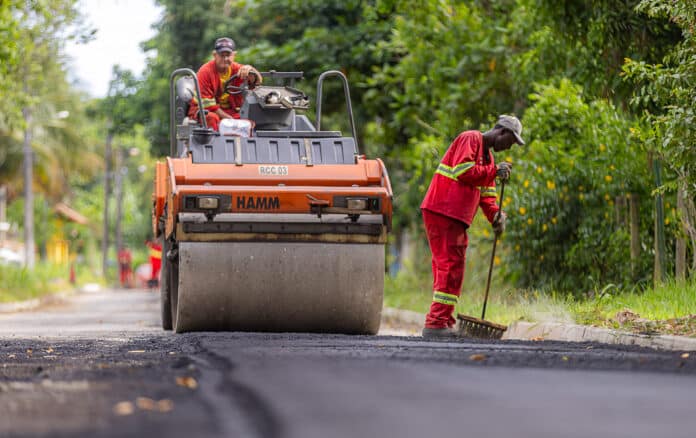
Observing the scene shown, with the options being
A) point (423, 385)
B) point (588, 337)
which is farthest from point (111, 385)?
point (588, 337)

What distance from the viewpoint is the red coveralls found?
33.3 ft

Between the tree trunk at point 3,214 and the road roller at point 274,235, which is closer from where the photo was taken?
the road roller at point 274,235

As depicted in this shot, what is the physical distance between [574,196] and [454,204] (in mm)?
4774

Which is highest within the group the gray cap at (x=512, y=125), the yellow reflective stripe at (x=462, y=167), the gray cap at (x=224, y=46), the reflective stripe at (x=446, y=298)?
the gray cap at (x=224, y=46)

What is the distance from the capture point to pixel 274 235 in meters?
9.94

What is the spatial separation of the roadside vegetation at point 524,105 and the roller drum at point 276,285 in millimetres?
1931

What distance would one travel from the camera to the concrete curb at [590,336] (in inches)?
343

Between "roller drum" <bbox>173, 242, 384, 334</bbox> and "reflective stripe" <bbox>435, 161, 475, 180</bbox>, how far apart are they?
2.59 ft

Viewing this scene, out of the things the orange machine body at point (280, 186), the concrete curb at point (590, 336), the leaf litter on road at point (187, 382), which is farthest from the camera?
the orange machine body at point (280, 186)

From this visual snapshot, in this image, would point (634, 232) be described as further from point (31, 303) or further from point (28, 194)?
point (28, 194)

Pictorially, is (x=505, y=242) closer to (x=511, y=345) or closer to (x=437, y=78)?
(x=437, y=78)

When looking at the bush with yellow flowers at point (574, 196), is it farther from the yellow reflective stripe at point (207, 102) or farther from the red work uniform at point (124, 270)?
the red work uniform at point (124, 270)

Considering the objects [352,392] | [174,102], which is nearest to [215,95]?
[174,102]

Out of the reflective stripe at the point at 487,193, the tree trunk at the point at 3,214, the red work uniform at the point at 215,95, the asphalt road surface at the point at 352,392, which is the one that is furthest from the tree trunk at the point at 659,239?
the tree trunk at the point at 3,214
